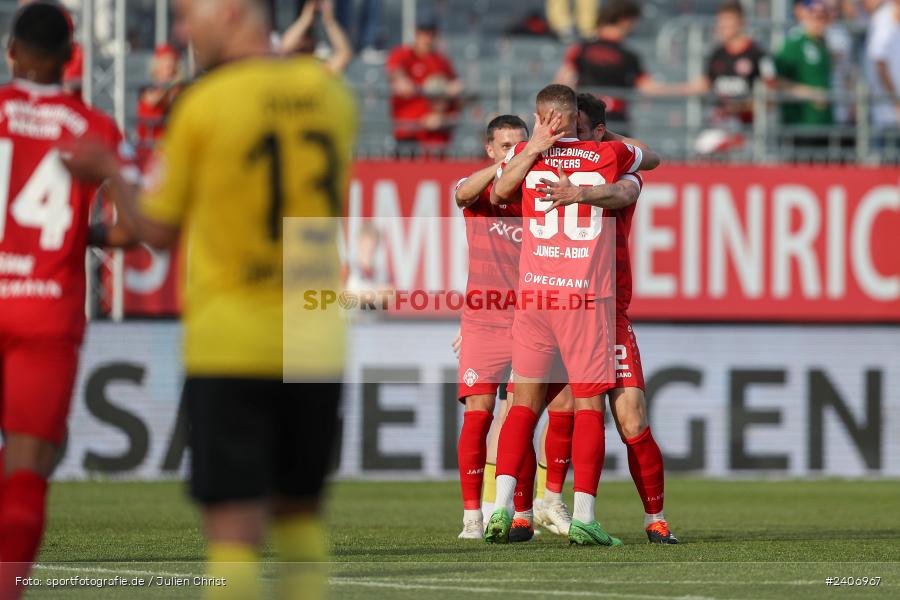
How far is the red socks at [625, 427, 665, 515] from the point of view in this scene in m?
9.35

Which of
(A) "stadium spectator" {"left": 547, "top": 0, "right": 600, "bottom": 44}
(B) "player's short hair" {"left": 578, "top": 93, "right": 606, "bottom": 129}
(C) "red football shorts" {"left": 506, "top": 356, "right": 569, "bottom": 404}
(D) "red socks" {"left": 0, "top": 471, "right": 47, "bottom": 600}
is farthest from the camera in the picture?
(A) "stadium spectator" {"left": 547, "top": 0, "right": 600, "bottom": 44}

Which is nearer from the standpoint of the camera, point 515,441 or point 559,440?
point 515,441

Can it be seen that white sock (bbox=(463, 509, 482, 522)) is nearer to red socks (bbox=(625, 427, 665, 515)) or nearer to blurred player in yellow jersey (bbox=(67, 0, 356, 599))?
red socks (bbox=(625, 427, 665, 515))

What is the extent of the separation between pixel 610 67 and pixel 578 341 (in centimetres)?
864

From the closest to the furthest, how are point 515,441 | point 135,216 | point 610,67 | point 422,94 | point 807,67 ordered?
point 135,216
point 515,441
point 422,94
point 610,67
point 807,67

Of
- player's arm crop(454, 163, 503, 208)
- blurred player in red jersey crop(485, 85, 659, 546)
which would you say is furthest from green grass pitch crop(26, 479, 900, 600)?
player's arm crop(454, 163, 503, 208)

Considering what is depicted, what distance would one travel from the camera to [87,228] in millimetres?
6031

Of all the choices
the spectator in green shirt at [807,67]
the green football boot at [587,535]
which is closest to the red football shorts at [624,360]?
the green football boot at [587,535]

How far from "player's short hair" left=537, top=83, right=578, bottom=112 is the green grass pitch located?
7.88 feet

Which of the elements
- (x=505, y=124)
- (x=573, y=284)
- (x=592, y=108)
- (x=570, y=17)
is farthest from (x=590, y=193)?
(x=570, y=17)

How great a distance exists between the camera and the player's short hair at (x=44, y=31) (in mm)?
6047

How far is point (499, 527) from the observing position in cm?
932

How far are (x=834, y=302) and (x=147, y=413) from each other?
23.1ft

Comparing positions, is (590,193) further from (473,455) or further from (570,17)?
(570,17)
